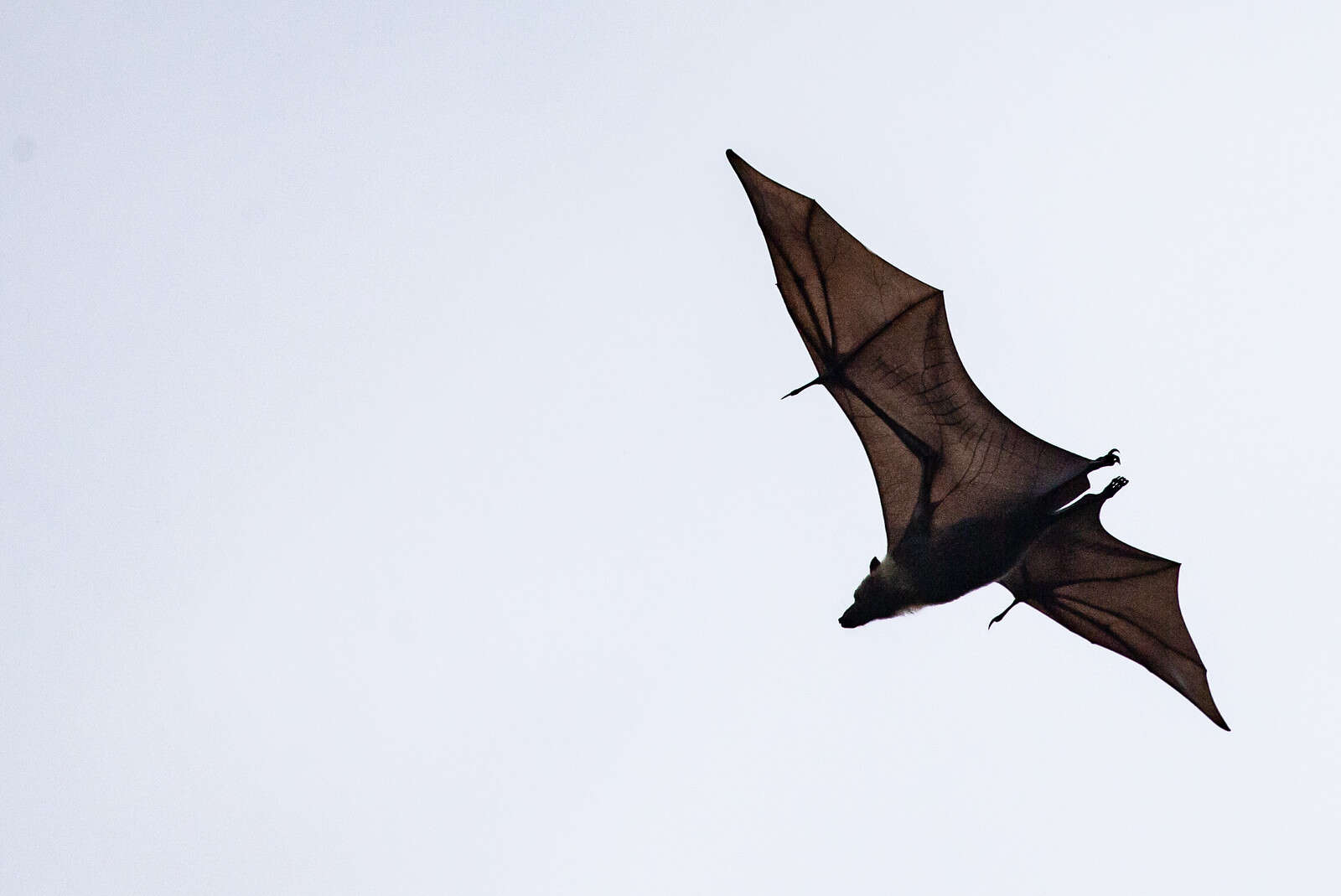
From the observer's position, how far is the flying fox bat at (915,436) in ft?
39.2

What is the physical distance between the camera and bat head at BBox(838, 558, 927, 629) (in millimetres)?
12477

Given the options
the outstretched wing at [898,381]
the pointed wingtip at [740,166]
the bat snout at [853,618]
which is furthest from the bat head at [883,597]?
the pointed wingtip at [740,166]

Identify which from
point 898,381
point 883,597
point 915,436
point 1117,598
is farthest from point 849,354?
point 1117,598

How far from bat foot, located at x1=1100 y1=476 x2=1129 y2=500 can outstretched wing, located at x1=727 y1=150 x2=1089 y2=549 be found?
0.18 metres

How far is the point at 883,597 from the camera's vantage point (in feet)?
41.1

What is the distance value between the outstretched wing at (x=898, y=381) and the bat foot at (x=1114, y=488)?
0.18 m

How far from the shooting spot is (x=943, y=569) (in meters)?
12.3

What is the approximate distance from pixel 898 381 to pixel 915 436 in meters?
0.54

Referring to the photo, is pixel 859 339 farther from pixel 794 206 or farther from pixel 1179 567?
pixel 1179 567

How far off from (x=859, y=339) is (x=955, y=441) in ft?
4.00

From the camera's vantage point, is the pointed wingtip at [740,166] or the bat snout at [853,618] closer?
the pointed wingtip at [740,166]

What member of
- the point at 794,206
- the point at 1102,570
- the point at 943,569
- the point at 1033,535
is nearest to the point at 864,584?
the point at 943,569

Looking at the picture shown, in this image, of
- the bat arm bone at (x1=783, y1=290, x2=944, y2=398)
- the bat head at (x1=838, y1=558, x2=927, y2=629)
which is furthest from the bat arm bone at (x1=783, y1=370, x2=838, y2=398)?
the bat head at (x1=838, y1=558, x2=927, y2=629)

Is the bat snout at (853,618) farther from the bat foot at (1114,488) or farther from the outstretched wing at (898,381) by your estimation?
the bat foot at (1114,488)
